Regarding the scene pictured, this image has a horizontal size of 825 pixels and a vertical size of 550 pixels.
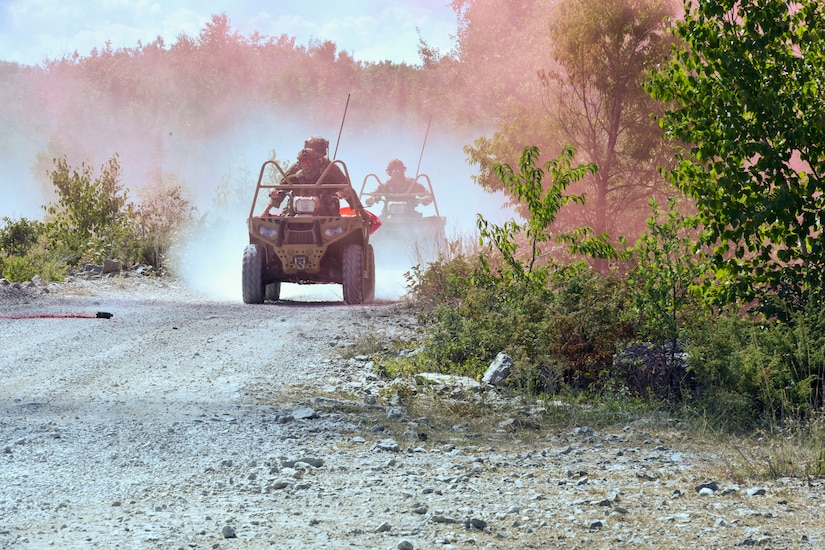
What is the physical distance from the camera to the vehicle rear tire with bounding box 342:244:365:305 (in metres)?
14.4

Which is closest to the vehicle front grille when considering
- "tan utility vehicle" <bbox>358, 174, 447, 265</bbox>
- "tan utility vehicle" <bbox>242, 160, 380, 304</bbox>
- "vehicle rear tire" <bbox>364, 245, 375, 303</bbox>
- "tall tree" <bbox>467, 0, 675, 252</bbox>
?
"tan utility vehicle" <bbox>242, 160, 380, 304</bbox>

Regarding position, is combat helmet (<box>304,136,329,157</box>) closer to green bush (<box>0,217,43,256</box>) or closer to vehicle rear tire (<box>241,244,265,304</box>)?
vehicle rear tire (<box>241,244,265,304</box>)

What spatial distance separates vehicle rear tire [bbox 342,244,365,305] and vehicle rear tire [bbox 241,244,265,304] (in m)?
1.16

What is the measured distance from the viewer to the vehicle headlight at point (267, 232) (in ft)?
47.6

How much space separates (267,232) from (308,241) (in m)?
0.59

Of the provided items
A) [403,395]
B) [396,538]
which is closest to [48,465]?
[396,538]

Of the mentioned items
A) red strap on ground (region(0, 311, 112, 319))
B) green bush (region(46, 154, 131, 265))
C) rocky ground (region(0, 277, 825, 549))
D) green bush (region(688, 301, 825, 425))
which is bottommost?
rocky ground (region(0, 277, 825, 549))

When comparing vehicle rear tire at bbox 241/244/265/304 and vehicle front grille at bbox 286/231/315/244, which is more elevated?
vehicle front grille at bbox 286/231/315/244

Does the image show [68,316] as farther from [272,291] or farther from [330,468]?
[330,468]

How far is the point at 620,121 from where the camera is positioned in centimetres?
1875

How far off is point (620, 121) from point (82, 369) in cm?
1258

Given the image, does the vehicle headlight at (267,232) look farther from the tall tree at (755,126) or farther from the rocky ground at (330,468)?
the tall tree at (755,126)

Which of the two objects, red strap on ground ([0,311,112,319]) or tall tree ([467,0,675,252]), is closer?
red strap on ground ([0,311,112,319])

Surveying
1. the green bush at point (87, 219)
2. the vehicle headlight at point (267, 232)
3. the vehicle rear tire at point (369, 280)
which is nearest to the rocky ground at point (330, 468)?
the vehicle headlight at point (267, 232)
